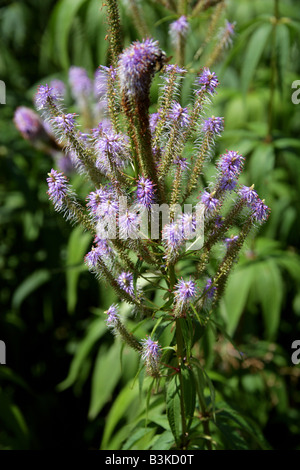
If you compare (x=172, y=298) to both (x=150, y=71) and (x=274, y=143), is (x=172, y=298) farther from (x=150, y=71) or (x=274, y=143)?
(x=274, y=143)

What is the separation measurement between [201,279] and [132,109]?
46cm

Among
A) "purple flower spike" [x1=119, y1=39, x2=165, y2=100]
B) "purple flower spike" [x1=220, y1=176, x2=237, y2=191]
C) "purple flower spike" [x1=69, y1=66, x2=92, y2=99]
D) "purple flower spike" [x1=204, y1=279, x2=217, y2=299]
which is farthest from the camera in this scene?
"purple flower spike" [x1=69, y1=66, x2=92, y2=99]

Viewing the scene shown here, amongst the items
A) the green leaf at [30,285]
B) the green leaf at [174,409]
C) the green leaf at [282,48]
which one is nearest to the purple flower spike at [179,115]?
the green leaf at [174,409]

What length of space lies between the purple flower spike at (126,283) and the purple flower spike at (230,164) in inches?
12.8

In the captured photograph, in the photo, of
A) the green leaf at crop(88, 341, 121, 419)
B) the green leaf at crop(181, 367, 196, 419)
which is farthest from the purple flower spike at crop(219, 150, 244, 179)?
the green leaf at crop(88, 341, 121, 419)

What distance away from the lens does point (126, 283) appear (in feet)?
3.94

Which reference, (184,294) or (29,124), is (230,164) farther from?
(29,124)

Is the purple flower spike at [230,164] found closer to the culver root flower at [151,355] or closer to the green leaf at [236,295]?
the culver root flower at [151,355]

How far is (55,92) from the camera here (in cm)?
114

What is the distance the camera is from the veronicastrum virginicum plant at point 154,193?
1024mm

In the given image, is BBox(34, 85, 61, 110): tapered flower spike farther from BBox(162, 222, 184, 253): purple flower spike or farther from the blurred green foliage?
the blurred green foliage

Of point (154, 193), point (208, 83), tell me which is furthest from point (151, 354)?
point (208, 83)

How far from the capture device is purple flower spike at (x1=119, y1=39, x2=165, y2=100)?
0.97 m
